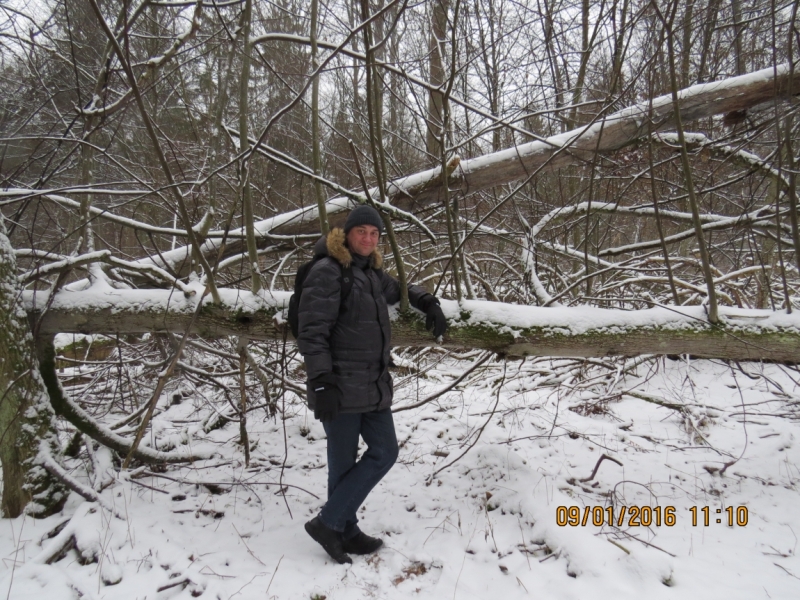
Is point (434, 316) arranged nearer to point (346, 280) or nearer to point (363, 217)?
point (346, 280)

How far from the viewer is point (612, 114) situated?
133 inches

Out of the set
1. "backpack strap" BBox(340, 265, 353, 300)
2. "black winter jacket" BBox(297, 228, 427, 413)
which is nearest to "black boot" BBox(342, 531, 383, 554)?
"black winter jacket" BBox(297, 228, 427, 413)

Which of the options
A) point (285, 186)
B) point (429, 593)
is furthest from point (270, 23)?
point (429, 593)

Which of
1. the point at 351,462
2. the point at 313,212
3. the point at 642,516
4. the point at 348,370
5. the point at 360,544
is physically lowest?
the point at 642,516

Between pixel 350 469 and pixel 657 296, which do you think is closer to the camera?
pixel 350 469

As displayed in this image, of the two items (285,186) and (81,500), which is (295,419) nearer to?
(81,500)

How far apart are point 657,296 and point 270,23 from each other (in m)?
5.39

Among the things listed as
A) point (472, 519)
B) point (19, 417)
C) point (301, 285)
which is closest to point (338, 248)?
point (301, 285)

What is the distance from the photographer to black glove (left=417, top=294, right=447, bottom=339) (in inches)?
93.5

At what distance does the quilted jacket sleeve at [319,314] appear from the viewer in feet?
6.43

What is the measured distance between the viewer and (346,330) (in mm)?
2107

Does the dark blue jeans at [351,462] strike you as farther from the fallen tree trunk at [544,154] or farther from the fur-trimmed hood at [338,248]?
the fallen tree trunk at [544,154]

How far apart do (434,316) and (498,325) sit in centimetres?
42

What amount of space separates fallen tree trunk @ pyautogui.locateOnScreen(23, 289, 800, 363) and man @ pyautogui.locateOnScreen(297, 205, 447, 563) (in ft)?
1.25
